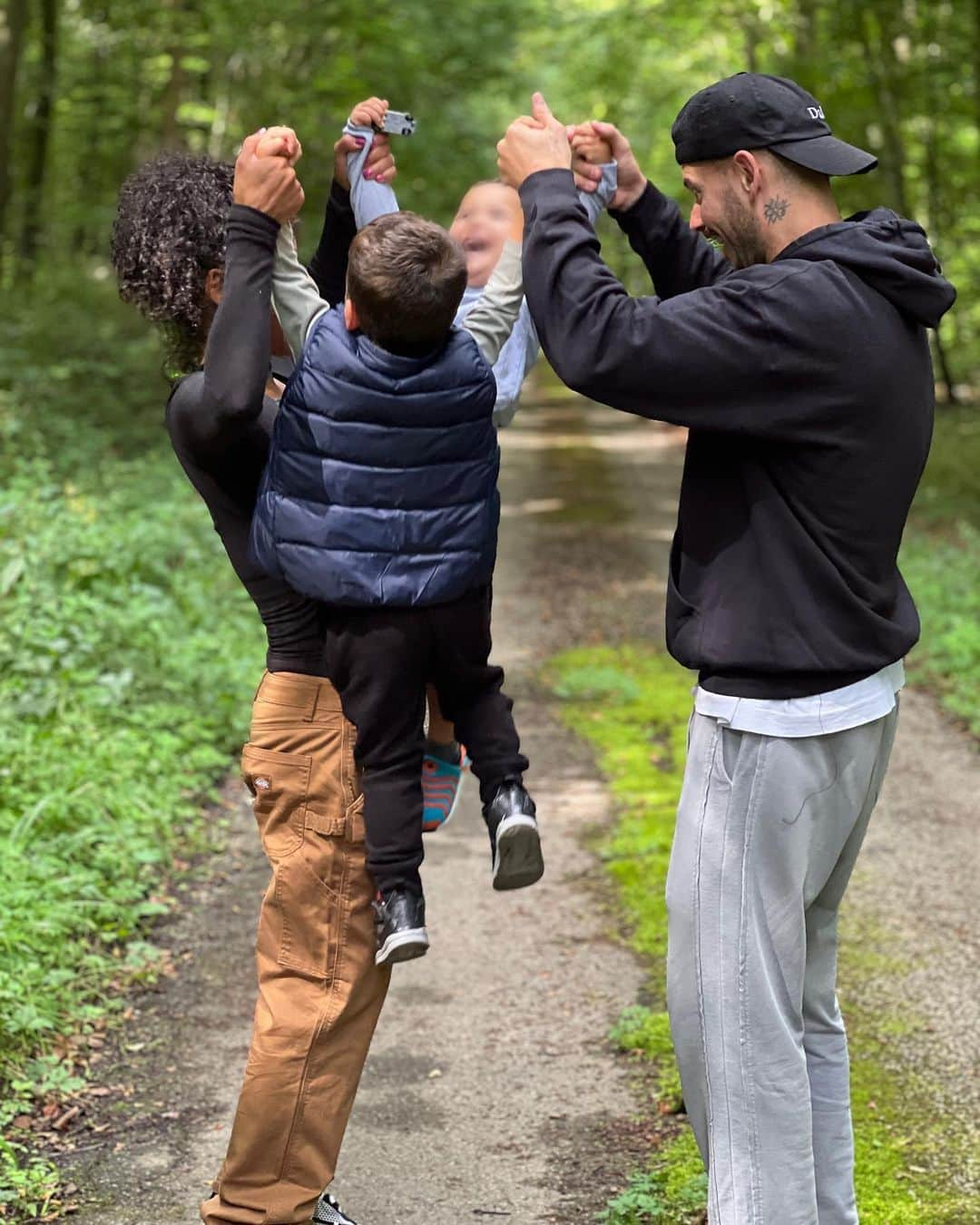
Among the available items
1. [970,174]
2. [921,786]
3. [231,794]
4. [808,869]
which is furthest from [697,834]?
[970,174]

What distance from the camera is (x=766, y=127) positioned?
262 centimetres

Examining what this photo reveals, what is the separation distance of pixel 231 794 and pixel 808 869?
449cm

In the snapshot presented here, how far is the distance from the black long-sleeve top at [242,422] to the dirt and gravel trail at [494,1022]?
62.2 inches

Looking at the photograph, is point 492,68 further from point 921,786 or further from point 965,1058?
point 965,1058

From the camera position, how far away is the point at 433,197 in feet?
80.9

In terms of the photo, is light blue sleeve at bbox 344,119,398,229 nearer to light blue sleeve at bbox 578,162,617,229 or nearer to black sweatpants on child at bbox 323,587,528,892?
light blue sleeve at bbox 578,162,617,229

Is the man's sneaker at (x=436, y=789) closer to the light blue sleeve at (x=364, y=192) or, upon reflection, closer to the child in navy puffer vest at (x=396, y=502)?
the child in navy puffer vest at (x=396, y=502)

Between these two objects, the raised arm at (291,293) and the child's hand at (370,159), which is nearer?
Answer: the raised arm at (291,293)

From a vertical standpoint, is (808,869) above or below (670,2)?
below

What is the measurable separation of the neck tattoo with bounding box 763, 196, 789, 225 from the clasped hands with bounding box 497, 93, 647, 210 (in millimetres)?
370

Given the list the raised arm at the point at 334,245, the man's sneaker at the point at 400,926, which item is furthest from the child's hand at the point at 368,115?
the man's sneaker at the point at 400,926

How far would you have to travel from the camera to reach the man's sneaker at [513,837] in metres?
2.99

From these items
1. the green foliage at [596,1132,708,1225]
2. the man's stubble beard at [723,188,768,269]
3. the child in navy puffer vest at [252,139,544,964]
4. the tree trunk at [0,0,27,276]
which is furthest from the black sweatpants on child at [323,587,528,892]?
the tree trunk at [0,0,27,276]

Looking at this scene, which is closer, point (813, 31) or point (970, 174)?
point (970, 174)
